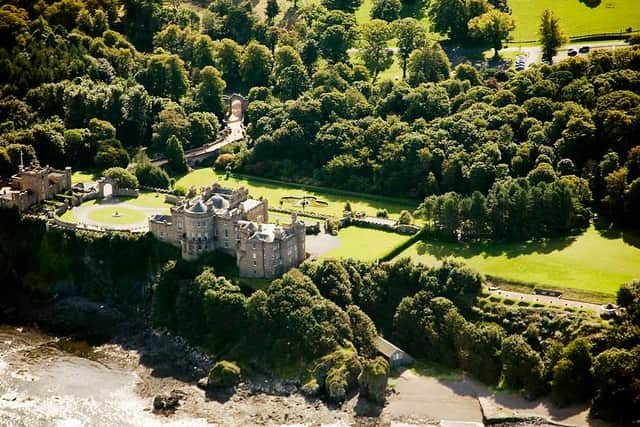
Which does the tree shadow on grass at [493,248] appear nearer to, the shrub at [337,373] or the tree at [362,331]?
the tree at [362,331]

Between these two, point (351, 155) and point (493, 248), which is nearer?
point (493, 248)

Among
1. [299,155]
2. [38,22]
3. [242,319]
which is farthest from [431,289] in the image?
[38,22]

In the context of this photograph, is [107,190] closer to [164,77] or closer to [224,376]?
[164,77]

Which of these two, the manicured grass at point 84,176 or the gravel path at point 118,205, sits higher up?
the manicured grass at point 84,176

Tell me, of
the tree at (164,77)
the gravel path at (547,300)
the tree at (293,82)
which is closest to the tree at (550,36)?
the tree at (293,82)

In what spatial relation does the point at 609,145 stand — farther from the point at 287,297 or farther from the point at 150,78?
the point at 150,78

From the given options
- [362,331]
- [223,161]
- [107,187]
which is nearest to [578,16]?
[223,161]
